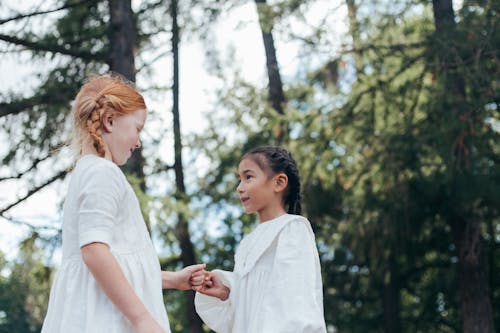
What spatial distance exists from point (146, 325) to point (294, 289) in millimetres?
884

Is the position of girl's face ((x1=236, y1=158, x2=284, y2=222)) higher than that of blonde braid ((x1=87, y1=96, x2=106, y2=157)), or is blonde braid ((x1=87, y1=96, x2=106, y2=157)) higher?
blonde braid ((x1=87, y1=96, x2=106, y2=157))

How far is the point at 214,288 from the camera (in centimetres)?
336

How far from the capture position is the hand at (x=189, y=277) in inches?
125

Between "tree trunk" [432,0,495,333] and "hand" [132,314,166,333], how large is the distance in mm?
7364

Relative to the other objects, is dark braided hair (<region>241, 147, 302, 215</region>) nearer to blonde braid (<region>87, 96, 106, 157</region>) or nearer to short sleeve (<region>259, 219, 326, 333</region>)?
short sleeve (<region>259, 219, 326, 333</region>)

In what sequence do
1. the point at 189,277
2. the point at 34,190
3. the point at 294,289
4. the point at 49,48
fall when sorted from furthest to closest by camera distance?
the point at 34,190 < the point at 49,48 < the point at 189,277 < the point at 294,289

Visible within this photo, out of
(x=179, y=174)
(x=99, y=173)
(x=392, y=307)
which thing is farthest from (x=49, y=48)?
(x=392, y=307)

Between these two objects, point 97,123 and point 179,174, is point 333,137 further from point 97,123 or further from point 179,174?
point 97,123

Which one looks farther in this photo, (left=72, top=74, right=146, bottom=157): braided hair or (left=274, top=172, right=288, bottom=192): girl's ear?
(left=274, top=172, right=288, bottom=192): girl's ear

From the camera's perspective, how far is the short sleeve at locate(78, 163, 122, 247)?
2.40 m

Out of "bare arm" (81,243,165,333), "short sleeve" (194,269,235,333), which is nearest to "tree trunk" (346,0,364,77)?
"short sleeve" (194,269,235,333)

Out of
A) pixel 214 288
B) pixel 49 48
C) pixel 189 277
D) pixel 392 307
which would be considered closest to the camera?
pixel 189 277

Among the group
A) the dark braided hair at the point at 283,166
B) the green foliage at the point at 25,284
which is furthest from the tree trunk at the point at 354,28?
the dark braided hair at the point at 283,166

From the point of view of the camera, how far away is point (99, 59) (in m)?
8.89
